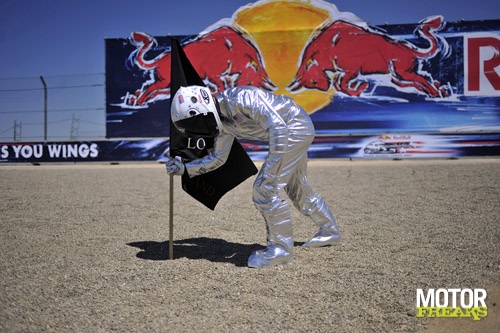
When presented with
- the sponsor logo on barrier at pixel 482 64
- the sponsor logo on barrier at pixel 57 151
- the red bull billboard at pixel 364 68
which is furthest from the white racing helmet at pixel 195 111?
the sponsor logo on barrier at pixel 482 64

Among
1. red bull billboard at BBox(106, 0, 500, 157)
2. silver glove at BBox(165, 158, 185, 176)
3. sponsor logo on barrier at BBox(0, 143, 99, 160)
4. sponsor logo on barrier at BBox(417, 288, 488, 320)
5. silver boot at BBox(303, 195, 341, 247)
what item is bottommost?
sponsor logo on barrier at BBox(417, 288, 488, 320)

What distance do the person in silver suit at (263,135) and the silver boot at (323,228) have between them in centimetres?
50

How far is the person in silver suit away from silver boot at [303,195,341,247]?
505 mm

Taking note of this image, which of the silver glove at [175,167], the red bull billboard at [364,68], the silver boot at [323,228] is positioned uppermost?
the red bull billboard at [364,68]

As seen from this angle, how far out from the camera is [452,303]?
2777 mm

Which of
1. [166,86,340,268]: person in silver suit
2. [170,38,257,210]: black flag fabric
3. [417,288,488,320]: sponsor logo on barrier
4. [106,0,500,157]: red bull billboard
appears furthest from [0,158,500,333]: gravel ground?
[106,0,500,157]: red bull billboard

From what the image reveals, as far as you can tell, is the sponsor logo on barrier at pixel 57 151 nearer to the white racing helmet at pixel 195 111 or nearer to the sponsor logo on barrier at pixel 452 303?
the white racing helmet at pixel 195 111

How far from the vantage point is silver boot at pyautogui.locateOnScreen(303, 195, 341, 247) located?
4309 millimetres

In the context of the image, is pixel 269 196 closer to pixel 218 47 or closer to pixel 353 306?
pixel 353 306

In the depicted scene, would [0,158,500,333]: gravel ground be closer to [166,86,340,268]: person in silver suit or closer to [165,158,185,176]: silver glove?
[166,86,340,268]: person in silver suit

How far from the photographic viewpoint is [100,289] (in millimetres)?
3070

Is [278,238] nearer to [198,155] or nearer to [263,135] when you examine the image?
[263,135]

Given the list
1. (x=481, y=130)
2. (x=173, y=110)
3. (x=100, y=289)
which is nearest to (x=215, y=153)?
(x=173, y=110)

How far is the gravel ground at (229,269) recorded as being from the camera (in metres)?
2.54
